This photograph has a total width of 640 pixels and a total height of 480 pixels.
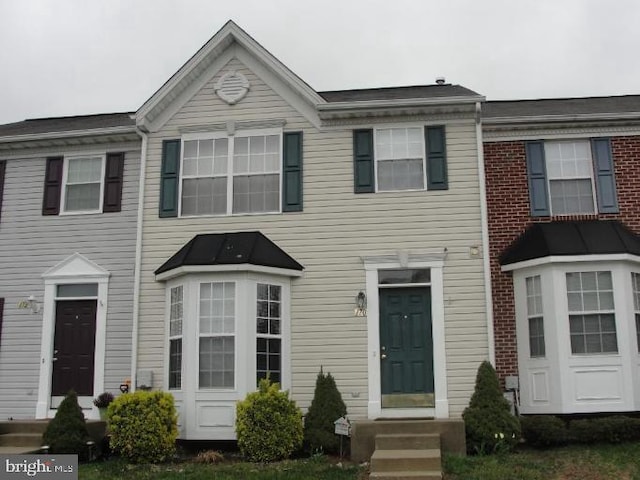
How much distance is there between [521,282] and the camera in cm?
1290

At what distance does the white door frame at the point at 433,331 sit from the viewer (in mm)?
12242

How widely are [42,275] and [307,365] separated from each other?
18.8 ft

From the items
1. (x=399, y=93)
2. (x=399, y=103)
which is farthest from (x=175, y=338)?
(x=399, y=93)

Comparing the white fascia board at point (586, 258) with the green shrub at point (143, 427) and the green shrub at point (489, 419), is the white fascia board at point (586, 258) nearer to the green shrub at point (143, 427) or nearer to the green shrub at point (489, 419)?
the green shrub at point (489, 419)

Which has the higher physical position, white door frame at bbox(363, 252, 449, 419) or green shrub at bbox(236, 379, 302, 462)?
white door frame at bbox(363, 252, 449, 419)

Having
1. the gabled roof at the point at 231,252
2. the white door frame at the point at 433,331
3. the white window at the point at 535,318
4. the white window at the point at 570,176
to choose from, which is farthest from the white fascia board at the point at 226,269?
the white window at the point at 570,176

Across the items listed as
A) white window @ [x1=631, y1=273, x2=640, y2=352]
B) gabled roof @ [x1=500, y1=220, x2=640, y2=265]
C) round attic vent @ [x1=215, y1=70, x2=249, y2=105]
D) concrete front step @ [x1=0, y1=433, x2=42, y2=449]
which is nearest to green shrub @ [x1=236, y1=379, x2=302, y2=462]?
concrete front step @ [x1=0, y1=433, x2=42, y2=449]

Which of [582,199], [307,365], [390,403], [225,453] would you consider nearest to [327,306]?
[307,365]

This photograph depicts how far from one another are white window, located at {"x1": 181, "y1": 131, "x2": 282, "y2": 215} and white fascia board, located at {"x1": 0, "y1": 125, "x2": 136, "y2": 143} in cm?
140

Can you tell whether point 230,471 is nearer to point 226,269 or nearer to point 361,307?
point 226,269

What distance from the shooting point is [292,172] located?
13.3 metres

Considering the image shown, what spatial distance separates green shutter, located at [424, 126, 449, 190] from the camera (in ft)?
42.6

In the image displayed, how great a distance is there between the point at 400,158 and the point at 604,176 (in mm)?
3832

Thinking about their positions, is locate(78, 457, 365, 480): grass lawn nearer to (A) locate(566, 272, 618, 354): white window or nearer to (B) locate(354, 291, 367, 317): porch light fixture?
(B) locate(354, 291, 367, 317): porch light fixture
